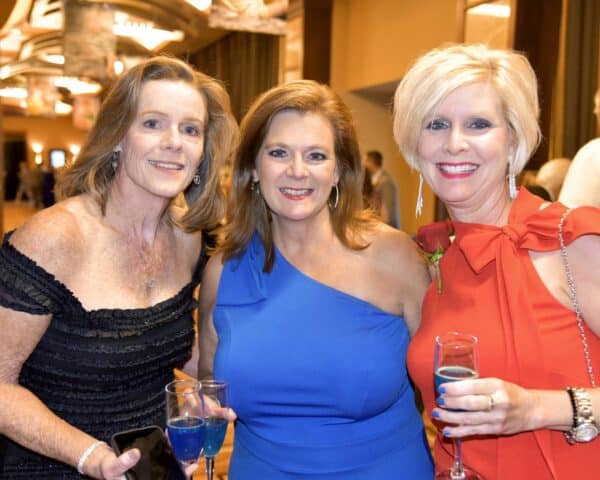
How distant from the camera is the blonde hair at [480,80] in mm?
1693

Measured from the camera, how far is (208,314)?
2.19 m

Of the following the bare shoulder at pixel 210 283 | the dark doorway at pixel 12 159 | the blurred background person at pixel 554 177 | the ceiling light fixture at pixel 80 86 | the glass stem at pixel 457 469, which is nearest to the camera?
the glass stem at pixel 457 469

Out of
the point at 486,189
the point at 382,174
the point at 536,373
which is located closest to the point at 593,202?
the point at 486,189

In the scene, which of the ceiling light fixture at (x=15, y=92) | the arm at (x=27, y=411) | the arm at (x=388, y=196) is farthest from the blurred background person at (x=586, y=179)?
the ceiling light fixture at (x=15, y=92)

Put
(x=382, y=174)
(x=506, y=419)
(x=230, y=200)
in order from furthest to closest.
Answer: (x=382, y=174) → (x=230, y=200) → (x=506, y=419)

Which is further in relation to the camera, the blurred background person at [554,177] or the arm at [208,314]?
the blurred background person at [554,177]

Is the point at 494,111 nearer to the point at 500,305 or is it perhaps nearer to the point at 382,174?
the point at 500,305

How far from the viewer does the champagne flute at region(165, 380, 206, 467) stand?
1.48 metres

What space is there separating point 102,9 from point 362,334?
5889 mm

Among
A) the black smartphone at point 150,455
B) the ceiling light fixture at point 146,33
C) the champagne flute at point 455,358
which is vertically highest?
the ceiling light fixture at point 146,33

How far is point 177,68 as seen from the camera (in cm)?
196

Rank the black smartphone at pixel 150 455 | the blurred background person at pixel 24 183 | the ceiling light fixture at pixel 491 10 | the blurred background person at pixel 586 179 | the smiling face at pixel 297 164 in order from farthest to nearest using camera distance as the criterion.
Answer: the blurred background person at pixel 24 183 → the ceiling light fixture at pixel 491 10 → the blurred background person at pixel 586 179 → the smiling face at pixel 297 164 → the black smartphone at pixel 150 455

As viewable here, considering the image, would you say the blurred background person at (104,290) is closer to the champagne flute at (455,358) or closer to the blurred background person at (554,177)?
the champagne flute at (455,358)

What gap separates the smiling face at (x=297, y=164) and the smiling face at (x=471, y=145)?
44 cm
